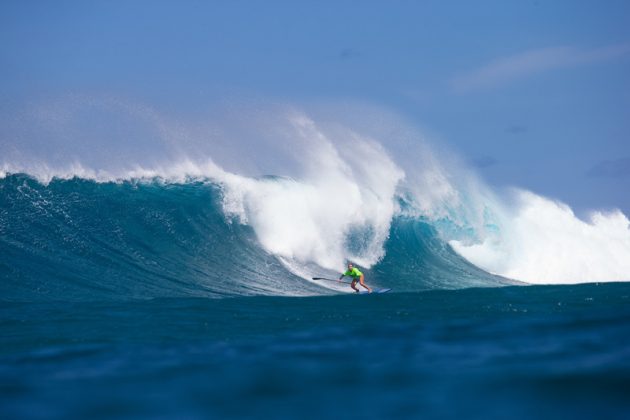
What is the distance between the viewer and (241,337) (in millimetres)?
6973

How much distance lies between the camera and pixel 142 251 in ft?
50.1

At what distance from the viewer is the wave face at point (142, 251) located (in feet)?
42.2

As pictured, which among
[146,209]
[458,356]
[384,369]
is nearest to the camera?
[384,369]

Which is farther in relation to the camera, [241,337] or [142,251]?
[142,251]

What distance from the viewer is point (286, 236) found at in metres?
19.2

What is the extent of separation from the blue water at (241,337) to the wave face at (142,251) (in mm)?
62

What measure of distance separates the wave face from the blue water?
6 centimetres

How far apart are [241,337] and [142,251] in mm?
8923

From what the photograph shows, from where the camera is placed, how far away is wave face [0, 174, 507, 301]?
1288cm

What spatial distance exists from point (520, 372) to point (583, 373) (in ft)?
1.17

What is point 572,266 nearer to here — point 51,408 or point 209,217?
point 209,217

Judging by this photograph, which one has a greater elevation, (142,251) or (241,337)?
(142,251)

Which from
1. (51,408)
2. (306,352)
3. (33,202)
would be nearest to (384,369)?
(306,352)

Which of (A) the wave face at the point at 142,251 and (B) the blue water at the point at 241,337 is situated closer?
(B) the blue water at the point at 241,337
